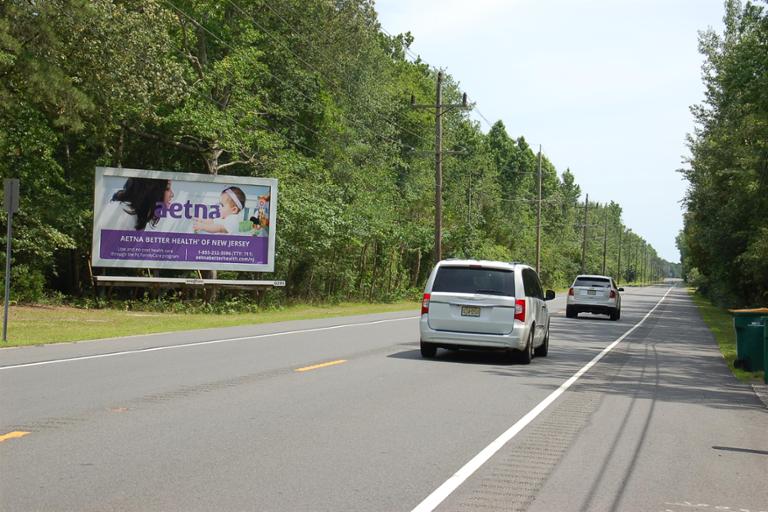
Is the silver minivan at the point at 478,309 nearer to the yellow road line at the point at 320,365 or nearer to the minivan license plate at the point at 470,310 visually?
the minivan license plate at the point at 470,310

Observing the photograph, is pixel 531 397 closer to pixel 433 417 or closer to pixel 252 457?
pixel 433 417

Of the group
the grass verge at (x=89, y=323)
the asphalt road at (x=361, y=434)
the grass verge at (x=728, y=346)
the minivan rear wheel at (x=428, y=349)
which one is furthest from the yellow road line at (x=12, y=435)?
the grass verge at (x=728, y=346)

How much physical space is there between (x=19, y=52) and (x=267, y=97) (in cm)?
1834

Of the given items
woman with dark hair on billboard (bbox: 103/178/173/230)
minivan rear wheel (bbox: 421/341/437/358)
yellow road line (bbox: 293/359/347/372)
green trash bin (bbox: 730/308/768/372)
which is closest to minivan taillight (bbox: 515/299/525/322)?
minivan rear wheel (bbox: 421/341/437/358)

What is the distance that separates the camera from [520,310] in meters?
15.8

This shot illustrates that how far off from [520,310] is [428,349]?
1891 millimetres

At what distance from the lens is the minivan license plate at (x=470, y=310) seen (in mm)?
15820

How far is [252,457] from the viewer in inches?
290

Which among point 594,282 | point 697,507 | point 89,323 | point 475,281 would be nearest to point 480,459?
point 697,507

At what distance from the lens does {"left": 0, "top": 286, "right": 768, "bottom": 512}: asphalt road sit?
633cm

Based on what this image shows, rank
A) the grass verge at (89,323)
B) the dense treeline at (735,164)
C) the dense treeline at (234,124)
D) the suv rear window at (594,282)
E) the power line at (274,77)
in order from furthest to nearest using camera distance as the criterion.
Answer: the power line at (274,77), the suv rear window at (594,282), the dense treeline at (735,164), the dense treeline at (234,124), the grass verge at (89,323)

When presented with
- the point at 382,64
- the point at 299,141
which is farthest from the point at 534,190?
the point at 299,141

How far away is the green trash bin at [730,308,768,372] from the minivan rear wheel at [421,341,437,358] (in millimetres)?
5634

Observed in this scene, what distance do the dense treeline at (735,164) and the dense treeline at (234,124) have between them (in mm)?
15625
